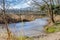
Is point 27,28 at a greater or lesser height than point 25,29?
lesser

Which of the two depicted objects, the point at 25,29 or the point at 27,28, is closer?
the point at 25,29

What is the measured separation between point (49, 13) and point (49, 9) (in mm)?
A: 401

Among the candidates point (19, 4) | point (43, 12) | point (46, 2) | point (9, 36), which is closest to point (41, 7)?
point (46, 2)

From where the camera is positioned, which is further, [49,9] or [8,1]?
Answer: [49,9]

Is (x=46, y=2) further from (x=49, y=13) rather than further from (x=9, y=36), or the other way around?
(x=9, y=36)

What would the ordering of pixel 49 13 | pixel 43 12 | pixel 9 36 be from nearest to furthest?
1. pixel 9 36
2. pixel 49 13
3. pixel 43 12

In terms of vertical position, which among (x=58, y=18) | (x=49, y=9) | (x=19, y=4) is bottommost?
(x=58, y=18)

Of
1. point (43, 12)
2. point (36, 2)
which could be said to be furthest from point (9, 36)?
point (43, 12)

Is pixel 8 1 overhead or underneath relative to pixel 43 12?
overhead

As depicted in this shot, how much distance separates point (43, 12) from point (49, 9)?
6.41ft

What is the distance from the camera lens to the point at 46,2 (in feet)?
53.3

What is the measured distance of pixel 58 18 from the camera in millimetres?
19406

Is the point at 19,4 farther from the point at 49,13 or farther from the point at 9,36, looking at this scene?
the point at 49,13

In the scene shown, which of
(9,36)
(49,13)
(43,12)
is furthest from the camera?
(43,12)
